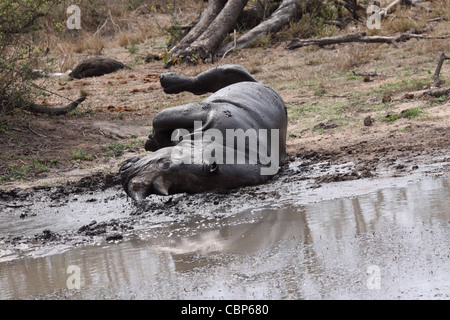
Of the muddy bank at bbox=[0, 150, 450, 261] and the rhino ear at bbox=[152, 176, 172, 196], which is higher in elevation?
the rhino ear at bbox=[152, 176, 172, 196]

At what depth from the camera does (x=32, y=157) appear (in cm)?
812

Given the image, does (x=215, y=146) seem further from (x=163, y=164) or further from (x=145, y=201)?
(x=145, y=201)

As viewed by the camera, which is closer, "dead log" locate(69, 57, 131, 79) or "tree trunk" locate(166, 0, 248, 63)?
"dead log" locate(69, 57, 131, 79)

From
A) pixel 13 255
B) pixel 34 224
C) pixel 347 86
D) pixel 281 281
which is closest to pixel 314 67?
pixel 347 86

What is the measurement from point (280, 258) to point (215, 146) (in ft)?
6.55

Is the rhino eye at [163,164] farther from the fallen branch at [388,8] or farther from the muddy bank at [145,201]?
the fallen branch at [388,8]

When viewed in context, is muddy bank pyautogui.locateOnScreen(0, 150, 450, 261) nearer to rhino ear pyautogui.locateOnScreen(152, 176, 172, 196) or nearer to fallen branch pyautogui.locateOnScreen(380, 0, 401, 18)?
rhino ear pyautogui.locateOnScreen(152, 176, 172, 196)

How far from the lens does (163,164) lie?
5441 mm

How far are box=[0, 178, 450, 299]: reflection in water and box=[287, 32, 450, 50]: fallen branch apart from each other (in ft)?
27.4

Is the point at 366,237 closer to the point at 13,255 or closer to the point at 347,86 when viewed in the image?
the point at 13,255

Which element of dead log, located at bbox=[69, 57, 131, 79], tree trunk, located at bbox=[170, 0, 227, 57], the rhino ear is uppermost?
tree trunk, located at bbox=[170, 0, 227, 57]

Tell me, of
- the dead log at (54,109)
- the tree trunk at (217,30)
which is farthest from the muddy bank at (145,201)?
the tree trunk at (217,30)

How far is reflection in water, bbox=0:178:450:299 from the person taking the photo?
3350mm

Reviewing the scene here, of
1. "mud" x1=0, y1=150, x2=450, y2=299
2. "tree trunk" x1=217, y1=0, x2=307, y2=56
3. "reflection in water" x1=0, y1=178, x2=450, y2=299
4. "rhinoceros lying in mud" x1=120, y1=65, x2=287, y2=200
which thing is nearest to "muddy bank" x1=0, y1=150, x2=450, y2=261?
"mud" x1=0, y1=150, x2=450, y2=299
